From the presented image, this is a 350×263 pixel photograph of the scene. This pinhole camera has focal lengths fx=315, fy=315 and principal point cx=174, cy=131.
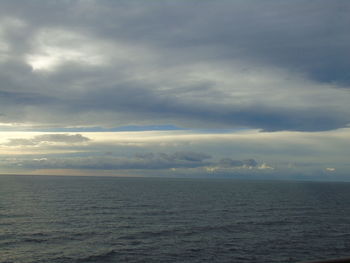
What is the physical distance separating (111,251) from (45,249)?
867 centimetres

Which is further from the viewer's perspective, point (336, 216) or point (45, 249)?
point (336, 216)

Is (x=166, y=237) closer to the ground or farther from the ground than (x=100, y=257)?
closer to the ground

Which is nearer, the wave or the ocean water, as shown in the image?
the wave

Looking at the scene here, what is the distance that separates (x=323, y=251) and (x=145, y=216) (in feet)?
117

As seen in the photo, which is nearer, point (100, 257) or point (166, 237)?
point (100, 257)

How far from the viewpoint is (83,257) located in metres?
37.5

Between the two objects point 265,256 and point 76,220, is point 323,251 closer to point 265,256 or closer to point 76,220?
point 265,256

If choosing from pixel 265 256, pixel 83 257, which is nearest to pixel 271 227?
pixel 265 256

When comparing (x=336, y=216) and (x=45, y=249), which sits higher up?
(x=45, y=249)

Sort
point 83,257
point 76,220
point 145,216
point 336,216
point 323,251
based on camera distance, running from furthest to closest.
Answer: point 336,216 → point 145,216 → point 76,220 → point 323,251 → point 83,257

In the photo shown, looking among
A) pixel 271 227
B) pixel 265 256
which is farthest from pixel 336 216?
pixel 265 256

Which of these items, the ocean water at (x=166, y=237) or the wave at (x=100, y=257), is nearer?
the wave at (x=100, y=257)

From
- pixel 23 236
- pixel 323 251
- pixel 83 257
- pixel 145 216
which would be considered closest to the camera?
pixel 83 257

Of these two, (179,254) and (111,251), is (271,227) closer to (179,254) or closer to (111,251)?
(179,254)
